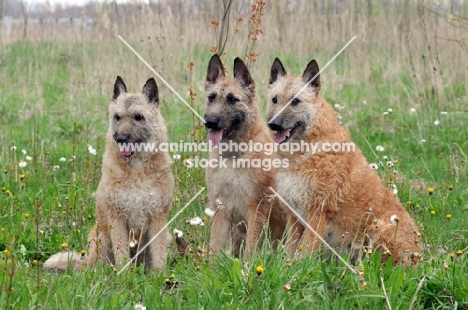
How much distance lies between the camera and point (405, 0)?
1168 cm

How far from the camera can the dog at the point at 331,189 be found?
16.5 feet

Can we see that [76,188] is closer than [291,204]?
No

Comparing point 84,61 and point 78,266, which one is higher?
point 84,61

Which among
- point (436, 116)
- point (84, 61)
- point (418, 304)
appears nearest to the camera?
point (418, 304)

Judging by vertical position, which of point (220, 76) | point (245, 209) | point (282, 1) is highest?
point (282, 1)

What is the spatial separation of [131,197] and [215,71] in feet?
4.63

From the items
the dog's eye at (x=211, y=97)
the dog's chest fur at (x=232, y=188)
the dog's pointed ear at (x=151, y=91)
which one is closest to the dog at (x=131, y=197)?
the dog's pointed ear at (x=151, y=91)

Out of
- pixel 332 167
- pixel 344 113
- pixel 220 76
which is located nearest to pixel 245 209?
pixel 332 167

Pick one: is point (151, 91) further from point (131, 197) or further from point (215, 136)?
point (131, 197)

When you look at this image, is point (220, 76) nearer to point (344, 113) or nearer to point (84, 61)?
point (344, 113)

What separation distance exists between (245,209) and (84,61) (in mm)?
6923

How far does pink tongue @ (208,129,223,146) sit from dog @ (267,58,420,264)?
47 centimetres

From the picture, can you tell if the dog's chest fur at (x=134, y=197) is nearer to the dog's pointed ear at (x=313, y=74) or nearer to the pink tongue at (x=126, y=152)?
the pink tongue at (x=126, y=152)

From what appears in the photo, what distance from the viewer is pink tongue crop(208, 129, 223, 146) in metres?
5.43
